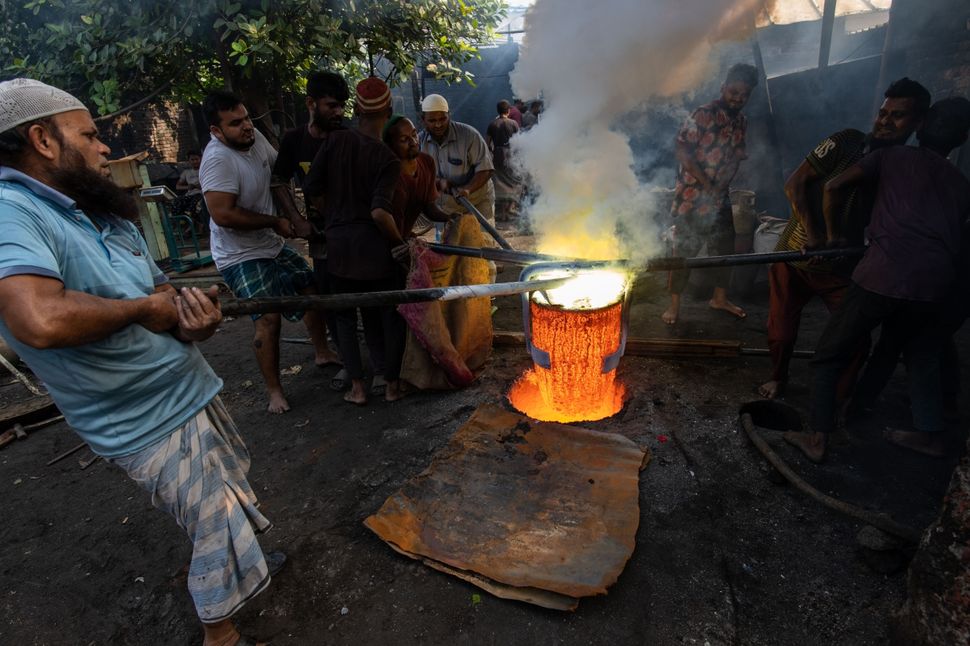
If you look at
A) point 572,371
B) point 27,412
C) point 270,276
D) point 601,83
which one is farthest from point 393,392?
point 601,83

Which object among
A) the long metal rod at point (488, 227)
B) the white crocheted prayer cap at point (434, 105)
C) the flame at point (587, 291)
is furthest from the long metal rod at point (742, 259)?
the white crocheted prayer cap at point (434, 105)

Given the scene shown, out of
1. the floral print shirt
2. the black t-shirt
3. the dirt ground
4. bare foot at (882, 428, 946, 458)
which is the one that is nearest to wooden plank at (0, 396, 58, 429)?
the dirt ground

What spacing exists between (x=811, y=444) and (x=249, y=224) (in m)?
4.69

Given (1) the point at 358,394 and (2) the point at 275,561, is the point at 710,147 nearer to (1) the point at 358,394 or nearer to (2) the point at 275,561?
(1) the point at 358,394

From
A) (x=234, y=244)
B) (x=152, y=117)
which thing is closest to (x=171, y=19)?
(x=234, y=244)

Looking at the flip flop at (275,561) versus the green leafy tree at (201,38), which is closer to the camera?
the flip flop at (275,561)

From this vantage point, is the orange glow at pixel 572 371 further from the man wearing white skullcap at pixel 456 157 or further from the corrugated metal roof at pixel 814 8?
the corrugated metal roof at pixel 814 8

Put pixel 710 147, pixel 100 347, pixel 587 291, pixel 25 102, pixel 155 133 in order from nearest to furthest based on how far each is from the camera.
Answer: pixel 25 102 → pixel 100 347 → pixel 587 291 → pixel 710 147 → pixel 155 133

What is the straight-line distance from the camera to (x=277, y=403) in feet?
15.4

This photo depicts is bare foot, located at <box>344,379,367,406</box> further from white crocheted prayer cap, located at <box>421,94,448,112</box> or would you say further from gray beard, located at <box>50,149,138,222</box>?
white crocheted prayer cap, located at <box>421,94,448,112</box>

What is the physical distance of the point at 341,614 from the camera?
2674mm

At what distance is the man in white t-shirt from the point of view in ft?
13.5

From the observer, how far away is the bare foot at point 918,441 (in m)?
3.60

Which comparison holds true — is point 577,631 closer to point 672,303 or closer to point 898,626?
point 898,626
